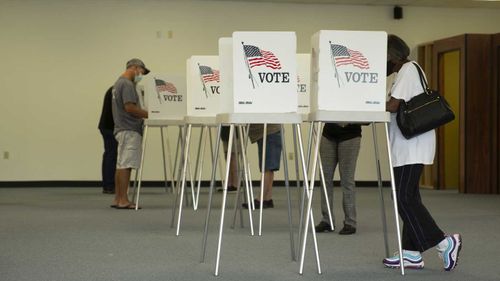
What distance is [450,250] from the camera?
13.9ft

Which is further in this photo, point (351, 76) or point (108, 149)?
point (108, 149)

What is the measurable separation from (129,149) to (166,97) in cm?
73

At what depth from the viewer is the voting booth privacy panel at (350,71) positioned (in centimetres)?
415

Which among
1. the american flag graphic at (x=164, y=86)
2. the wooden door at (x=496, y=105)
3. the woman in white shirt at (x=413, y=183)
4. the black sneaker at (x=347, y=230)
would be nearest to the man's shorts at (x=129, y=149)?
the american flag graphic at (x=164, y=86)

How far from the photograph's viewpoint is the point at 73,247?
512cm

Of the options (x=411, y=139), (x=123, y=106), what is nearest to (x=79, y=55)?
(x=123, y=106)

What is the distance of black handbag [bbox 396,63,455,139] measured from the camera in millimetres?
4164

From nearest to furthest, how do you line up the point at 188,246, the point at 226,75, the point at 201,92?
the point at 226,75 < the point at 188,246 < the point at 201,92

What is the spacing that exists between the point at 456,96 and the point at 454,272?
7520 millimetres

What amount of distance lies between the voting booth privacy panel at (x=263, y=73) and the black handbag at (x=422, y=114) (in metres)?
0.58

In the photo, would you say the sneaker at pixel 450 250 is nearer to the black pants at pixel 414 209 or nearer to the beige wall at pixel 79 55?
the black pants at pixel 414 209

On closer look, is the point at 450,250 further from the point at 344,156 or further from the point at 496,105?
the point at 496,105

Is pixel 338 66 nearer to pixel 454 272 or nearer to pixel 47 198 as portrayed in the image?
pixel 454 272

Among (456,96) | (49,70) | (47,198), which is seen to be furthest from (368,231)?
(49,70)
